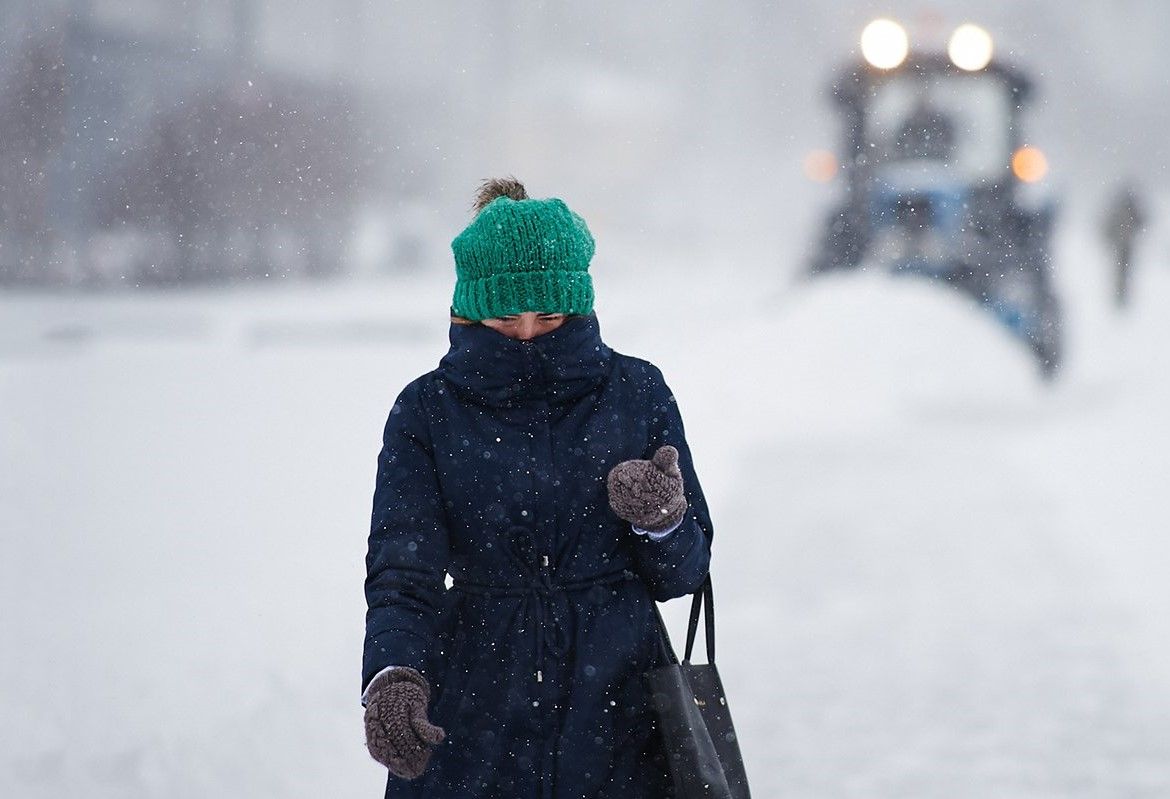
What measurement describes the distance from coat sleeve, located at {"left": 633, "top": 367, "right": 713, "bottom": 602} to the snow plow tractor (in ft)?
32.4

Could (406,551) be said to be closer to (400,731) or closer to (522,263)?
(400,731)

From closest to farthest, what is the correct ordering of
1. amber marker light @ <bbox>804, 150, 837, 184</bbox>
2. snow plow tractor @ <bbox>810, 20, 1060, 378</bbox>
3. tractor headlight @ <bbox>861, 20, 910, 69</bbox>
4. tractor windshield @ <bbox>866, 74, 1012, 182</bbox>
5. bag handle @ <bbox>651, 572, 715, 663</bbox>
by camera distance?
bag handle @ <bbox>651, 572, 715, 663</bbox> < tractor headlight @ <bbox>861, 20, 910, 69</bbox> < snow plow tractor @ <bbox>810, 20, 1060, 378</bbox> < tractor windshield @ <bbox>866, 74, 1012, 182</bbox> < amber marker light @ <bbox>804, 150, 837, 184</bbox>

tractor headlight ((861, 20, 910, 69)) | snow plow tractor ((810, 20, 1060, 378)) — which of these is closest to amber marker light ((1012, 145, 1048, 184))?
snow plow tractor ((810, 20, 1060, 378))

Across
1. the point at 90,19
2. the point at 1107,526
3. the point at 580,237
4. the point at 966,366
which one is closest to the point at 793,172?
the point at 90,19

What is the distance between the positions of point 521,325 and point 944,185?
34.4 ft

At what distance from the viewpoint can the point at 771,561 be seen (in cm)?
600

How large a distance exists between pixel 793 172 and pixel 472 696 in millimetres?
67121

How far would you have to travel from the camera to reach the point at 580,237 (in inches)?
80.3

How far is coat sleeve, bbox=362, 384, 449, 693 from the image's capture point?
193 centimetres

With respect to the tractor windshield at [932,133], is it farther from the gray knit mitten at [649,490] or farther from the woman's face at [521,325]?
the gray knit mitten at [649,490]

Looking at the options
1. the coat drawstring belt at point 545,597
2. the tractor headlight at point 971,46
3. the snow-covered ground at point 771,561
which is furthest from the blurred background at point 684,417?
the coat drawstring belt at point 545,597

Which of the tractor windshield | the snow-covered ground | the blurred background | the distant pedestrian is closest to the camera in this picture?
the snow-covered ground

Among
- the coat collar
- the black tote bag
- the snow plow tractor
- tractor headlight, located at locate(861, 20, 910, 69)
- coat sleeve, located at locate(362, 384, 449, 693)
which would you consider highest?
tractor headlight, located at locate(861, 20, 910, 69)

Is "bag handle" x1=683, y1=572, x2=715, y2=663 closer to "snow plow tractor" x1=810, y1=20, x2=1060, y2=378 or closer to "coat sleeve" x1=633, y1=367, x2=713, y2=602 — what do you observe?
"coat sleeve" x1=633, y1=367, x2=713, y2=602
